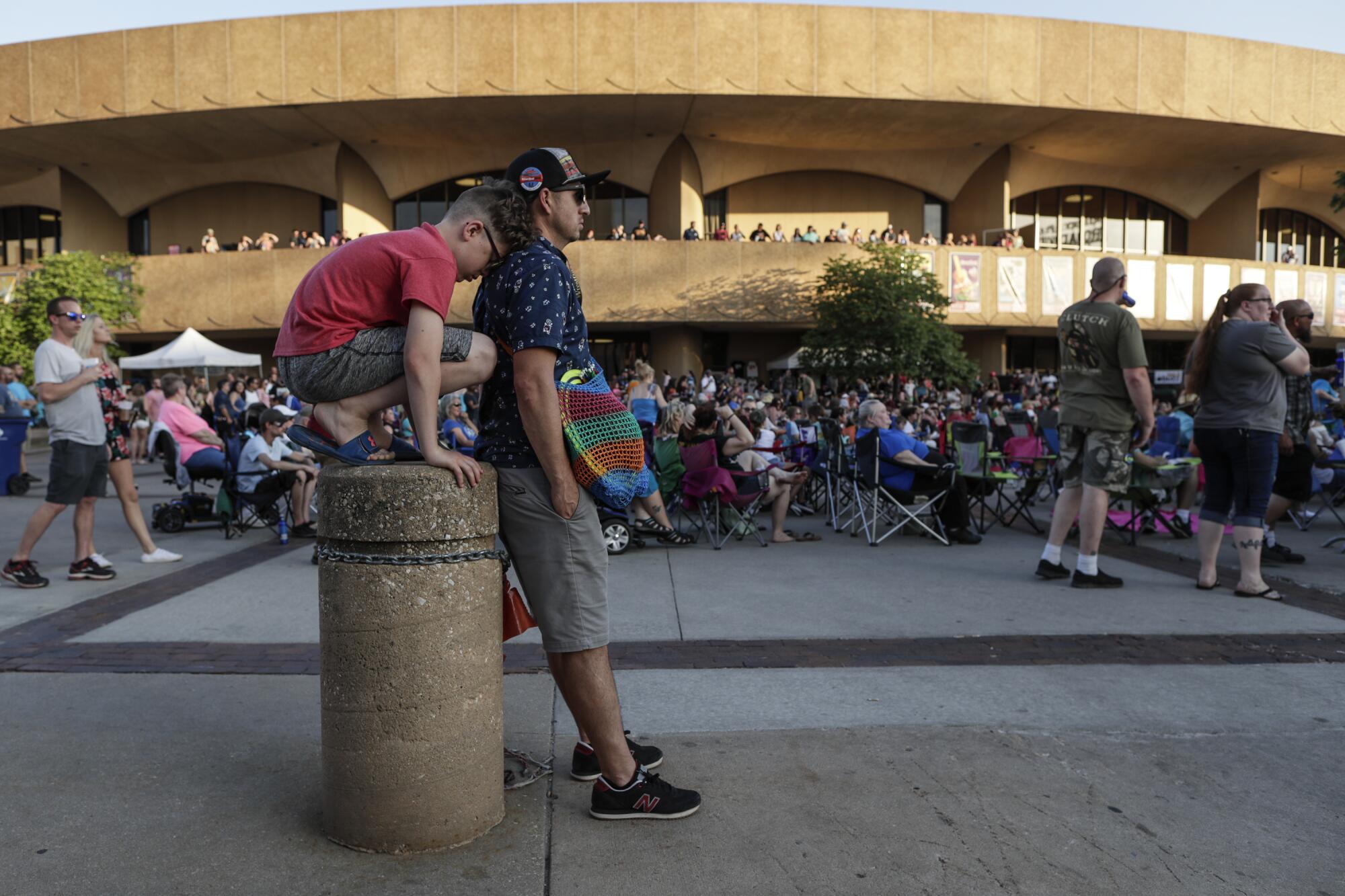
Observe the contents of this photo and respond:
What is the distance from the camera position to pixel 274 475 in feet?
29.8

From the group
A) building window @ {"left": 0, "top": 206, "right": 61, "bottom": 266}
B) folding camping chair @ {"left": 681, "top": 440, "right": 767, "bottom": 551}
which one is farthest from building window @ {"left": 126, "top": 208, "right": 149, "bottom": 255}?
folding camping chair @ {"left": 681, "top": 440, "right": 767, "bottom": 551}

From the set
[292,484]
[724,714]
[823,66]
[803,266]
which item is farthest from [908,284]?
[724,714]

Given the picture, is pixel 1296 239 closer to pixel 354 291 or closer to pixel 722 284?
pixel 722 284

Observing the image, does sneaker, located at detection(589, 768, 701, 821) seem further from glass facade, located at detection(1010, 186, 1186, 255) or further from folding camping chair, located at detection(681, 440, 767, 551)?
glass facade, located at detection(1010, 186, 1186, 255)

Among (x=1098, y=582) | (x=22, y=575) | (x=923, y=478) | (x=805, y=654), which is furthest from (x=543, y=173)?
(x=923, y=478)

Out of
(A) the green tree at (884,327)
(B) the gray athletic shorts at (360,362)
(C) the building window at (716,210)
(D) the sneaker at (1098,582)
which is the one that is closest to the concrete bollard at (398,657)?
(B) the gray athletic shorts at (360,362)

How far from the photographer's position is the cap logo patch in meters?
2.96

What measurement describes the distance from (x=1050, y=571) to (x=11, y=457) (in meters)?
13.2

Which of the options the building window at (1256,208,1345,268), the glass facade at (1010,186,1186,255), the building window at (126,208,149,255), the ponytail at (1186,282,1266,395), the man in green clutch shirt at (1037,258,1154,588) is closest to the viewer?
the man in green clutch shirt at (1037,258,1154,588)

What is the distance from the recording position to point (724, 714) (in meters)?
3.83

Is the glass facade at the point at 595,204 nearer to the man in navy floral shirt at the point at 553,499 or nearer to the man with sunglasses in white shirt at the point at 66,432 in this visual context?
the man with sunglasses in white shirt at the point at 66,432

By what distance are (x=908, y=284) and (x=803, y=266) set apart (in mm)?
4364

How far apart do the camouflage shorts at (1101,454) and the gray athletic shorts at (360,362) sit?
Answer: 4.66 metres

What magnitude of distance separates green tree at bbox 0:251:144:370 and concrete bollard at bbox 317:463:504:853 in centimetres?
3032
